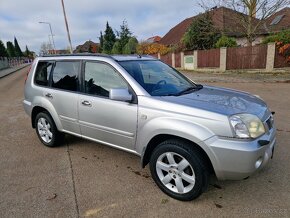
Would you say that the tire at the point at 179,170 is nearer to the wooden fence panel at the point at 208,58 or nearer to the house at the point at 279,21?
the wooden fence panel at the point at 208,58

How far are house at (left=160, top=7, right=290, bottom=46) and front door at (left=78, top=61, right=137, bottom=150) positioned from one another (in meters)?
19.2

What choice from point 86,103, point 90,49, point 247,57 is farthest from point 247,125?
point 90,49

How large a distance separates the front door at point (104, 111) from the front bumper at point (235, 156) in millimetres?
1059

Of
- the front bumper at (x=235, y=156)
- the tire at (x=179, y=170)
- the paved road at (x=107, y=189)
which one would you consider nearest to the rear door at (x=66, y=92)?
the paved road at (x=107, y=189)

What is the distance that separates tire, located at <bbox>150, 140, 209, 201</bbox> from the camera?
282 centimetres

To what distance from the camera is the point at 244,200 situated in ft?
9.77

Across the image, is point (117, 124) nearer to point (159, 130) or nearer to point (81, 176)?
point (159, 130)

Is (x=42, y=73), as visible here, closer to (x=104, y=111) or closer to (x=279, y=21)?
(x=104, y=111)

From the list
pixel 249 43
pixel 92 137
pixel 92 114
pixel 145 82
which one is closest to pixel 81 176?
pixel 92 137

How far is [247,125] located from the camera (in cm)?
271

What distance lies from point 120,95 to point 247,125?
4.82 ft

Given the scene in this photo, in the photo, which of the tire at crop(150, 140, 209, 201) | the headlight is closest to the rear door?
the tire at crop(150, 140, 209, 201)

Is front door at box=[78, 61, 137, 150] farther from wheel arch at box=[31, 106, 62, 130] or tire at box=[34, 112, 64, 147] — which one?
tire at box=[34, 112, 64, 147]

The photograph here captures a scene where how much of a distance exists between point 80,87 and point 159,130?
1581mm
